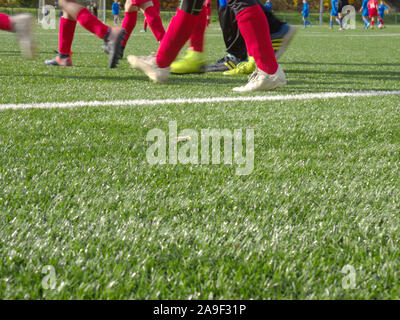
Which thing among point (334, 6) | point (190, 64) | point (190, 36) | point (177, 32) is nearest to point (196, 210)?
point (177, 32)

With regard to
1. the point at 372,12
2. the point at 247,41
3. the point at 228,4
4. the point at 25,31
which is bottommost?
the point at 372,12

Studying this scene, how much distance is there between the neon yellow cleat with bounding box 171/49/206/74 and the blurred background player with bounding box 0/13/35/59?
132 centimetres

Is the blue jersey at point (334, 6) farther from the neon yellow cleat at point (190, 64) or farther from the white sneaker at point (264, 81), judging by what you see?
the white sneaker at point (264, 81)

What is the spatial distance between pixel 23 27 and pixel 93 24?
642 mm

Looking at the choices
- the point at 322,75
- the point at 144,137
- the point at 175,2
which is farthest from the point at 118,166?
the point at 175,2

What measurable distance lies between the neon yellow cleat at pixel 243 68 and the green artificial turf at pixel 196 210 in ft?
7.74

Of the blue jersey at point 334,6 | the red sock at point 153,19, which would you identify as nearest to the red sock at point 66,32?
the red sock at point 153,19

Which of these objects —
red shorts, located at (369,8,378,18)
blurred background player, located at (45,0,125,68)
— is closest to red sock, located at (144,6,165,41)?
blurred background player, located at (45,0,125,68)

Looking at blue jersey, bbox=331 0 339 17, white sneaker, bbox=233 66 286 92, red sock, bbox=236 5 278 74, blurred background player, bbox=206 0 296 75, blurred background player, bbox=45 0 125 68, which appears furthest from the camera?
blue jersey, bbox=331 0 339 17

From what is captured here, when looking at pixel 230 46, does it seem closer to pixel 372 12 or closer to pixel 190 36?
pixel 190 36

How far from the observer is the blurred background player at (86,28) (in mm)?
4559

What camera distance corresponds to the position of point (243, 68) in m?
5.29

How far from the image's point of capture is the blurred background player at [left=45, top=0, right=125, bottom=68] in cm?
456

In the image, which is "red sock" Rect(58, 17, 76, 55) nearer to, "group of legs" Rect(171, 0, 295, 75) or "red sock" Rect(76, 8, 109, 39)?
"red sock" Rect(76, 8, 109, 39)
